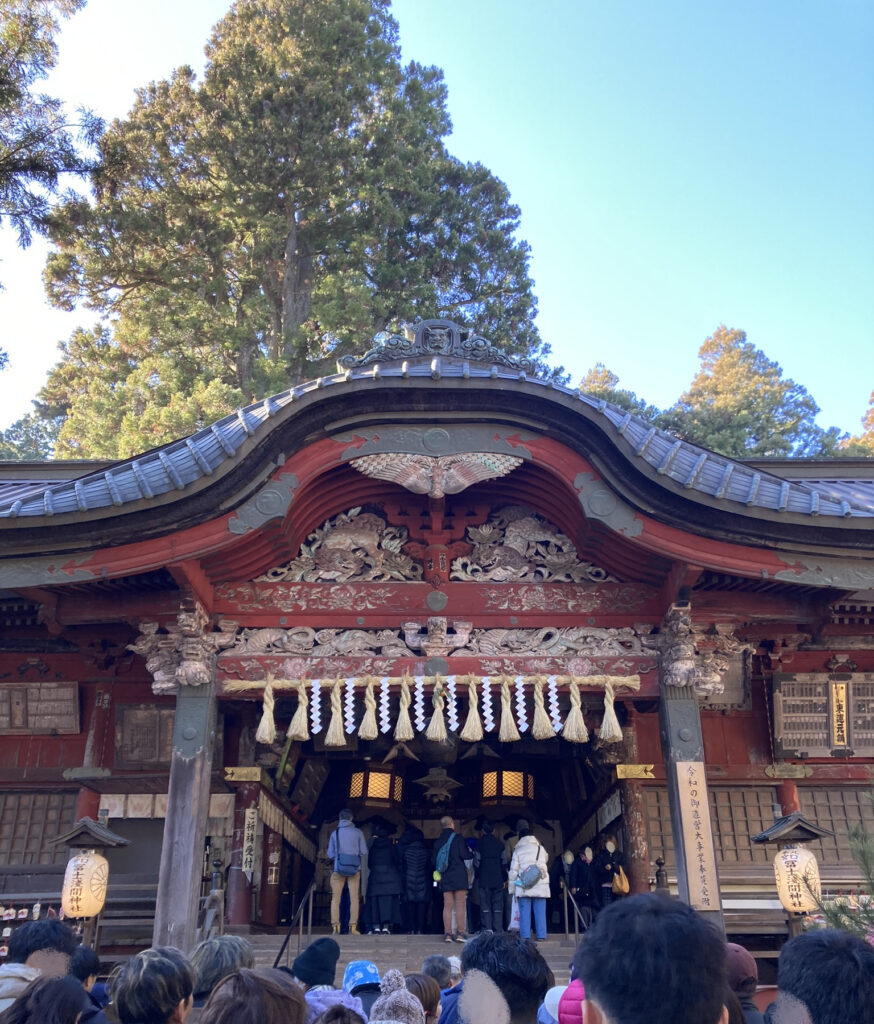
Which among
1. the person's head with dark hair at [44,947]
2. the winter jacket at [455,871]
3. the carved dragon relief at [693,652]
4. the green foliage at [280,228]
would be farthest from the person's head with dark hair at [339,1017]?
the green foliage at [280,228]

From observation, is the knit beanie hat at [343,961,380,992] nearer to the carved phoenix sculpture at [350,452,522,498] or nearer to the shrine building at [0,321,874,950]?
the shrine building at [0,321,874,950]

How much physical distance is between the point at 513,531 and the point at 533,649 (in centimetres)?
122

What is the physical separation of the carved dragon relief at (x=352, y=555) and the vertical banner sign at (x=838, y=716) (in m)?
4.92

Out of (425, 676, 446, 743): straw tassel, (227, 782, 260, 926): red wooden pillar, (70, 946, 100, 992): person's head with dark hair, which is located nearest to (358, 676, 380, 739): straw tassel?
(425, 676, 446, 743): straw tassel

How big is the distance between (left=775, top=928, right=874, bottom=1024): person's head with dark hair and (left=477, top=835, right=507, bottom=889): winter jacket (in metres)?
8.64

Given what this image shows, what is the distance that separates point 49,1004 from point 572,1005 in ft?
5.92

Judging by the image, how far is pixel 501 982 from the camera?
10.3 feet

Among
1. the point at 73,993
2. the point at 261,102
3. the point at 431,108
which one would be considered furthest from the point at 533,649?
the point at 431,108

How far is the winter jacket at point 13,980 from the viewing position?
381 centimetres

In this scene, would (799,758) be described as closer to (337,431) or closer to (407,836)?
(407,836)

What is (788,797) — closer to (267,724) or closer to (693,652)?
(693,652)

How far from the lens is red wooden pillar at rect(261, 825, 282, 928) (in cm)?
1121

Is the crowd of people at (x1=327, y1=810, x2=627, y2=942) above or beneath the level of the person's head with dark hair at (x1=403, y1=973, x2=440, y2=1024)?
above

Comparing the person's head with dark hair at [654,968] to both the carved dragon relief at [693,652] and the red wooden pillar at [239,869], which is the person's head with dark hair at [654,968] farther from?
the red wooden pillar at [239,869]
